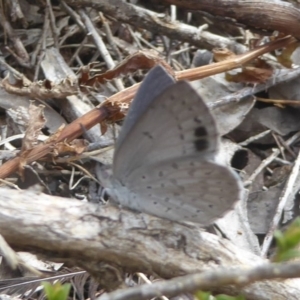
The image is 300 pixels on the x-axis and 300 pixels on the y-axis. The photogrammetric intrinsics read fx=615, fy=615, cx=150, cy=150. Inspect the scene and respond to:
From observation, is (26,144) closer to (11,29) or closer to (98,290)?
(98,290)

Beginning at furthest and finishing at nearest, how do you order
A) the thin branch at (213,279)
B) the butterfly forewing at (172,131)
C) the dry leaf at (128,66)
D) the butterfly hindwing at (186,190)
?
the dry leaf at (128,66)
the butterfly hindwing at (186,190)
the butterfly forewing at (172,131)
the thin branch at (213,279)

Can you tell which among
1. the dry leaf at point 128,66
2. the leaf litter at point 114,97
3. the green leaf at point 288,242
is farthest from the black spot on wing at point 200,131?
the dry leaf at point 128,66

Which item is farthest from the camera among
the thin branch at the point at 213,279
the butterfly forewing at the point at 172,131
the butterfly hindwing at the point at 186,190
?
the butterfly hindwing at the point at 186,190

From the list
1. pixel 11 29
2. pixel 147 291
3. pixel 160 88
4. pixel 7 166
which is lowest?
pixel 7 166

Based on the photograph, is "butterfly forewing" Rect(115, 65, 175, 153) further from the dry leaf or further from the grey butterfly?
the dry leaf

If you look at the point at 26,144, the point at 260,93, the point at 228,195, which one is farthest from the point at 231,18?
the point at 228,195

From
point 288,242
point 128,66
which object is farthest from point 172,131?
point 128,66

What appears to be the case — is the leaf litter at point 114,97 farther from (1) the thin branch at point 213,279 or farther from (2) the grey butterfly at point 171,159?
(1) the thin branch at point 213,279

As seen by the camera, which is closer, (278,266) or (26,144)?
(278,266)
